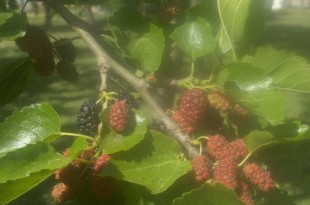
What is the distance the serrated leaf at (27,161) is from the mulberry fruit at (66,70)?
1.76 feet

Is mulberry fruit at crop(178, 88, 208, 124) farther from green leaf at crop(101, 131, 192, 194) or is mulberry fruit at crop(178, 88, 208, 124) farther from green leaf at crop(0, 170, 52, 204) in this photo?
green leaf at crop(0, 170, 52, 204)

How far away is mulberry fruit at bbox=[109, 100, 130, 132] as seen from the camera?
726 mm

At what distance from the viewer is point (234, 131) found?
33.8 inches

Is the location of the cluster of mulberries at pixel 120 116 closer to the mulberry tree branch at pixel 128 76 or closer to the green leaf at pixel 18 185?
the mulberry tree branch at pixel 128 76

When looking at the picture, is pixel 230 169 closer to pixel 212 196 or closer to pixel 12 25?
pixel 212 196

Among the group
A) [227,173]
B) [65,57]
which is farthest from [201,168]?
[65,57]

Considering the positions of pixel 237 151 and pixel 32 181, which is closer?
pixel 32 181

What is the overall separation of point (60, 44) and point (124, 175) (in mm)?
537

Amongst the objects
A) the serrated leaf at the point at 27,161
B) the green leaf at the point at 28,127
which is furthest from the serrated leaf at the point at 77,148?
the green leaf at the point at 28,127

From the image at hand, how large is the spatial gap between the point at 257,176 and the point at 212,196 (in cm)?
14

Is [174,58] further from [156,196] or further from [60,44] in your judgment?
[156,196]

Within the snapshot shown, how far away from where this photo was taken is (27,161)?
26.1 inches

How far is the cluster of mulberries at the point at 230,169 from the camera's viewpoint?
2.24 ft

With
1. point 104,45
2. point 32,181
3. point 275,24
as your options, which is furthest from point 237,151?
point 275,24
